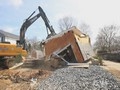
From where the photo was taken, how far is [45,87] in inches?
433

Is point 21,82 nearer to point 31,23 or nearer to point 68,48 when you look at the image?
point 68,48

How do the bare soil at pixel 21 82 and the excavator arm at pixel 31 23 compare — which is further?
the excavator arm at pixel 31 23

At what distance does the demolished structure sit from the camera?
20625mm

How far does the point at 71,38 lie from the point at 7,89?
10.3m

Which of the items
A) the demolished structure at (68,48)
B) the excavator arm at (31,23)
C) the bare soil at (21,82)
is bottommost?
the bare soil at (21,82)

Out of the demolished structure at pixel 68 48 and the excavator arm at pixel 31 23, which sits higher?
the excavator arm at pixel 31 23

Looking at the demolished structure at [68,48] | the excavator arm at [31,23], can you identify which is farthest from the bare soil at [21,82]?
the excavator arm at [31,23]

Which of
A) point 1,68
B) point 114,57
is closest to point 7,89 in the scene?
point 1,68

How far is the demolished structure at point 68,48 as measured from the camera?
2062 cm

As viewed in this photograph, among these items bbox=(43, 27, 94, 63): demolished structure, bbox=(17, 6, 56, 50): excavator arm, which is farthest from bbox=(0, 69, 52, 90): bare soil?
bbox=(17, 6, 56, 50): excavator arm

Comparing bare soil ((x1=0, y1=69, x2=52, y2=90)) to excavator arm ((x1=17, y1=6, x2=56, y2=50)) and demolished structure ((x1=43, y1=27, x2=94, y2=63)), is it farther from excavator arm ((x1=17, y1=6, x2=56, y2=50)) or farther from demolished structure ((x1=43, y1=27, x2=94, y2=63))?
excavator arm ((x1=17, y1=6, x2=56, y2=50))

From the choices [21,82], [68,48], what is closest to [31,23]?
[68,48]

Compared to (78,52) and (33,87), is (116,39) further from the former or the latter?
(33,87)

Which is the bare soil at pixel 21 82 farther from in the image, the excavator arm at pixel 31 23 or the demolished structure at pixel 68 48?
the excavator arm at pixel 31 23
